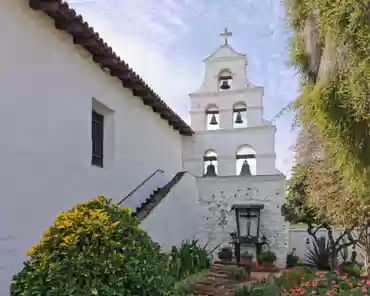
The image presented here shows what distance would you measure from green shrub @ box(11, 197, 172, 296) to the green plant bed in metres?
3.13

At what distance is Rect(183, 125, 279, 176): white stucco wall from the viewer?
13.9m

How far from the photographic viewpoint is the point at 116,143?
8914mm

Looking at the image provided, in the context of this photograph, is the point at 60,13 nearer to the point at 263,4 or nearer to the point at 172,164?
the point at 263,4

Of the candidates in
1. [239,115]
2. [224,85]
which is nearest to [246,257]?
[239,115]

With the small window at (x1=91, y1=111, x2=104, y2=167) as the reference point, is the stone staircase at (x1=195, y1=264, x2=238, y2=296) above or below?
below

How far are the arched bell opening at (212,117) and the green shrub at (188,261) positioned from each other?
5538 millimetres

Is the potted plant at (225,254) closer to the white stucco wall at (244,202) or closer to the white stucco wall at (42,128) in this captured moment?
the white stucco wall at (244,202)

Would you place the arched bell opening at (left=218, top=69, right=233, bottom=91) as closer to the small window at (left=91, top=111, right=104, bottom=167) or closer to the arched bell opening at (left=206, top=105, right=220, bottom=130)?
the arched bell opening at (left=206, top=105, right=220, bottom=130)

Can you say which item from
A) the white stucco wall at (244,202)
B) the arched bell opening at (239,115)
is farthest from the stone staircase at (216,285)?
the arched bell opening at (239,115)

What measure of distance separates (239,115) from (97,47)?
26.0 ft

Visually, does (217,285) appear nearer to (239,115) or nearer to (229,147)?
(229,147)

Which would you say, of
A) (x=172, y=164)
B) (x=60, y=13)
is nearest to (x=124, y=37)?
(x=60, y=13)

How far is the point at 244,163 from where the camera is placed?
43.1 feet

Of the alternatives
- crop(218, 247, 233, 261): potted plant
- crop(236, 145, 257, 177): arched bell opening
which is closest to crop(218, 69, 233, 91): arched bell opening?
crop(236, 145, 257, 177): arched bell opening
